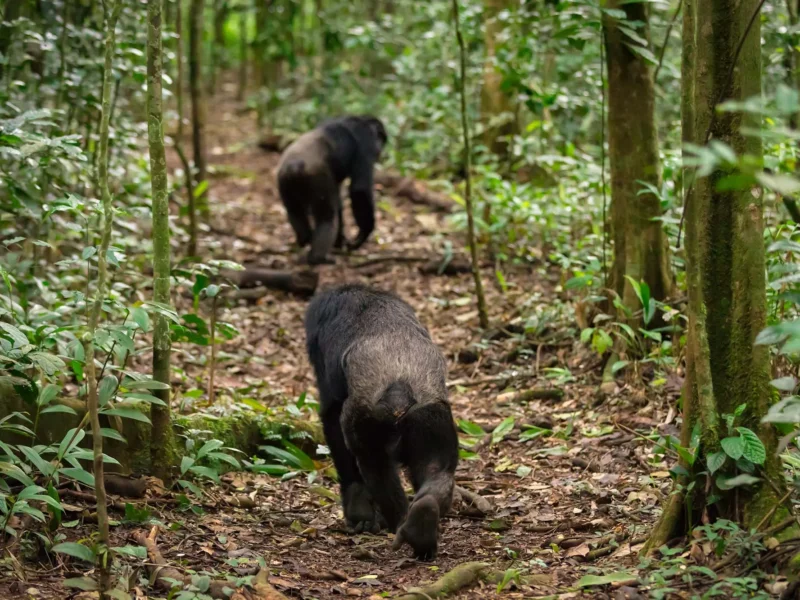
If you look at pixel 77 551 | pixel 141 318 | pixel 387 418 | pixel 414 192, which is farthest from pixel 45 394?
pixel 414 192

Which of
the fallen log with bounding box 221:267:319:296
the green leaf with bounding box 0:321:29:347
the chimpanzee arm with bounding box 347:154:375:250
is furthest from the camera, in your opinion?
the chimpanzee arm with bounding box 347:154:375:250

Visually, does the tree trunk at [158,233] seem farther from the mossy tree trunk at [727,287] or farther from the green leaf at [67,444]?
the mossy tree trunk at [727,287]

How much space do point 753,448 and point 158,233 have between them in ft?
10.1

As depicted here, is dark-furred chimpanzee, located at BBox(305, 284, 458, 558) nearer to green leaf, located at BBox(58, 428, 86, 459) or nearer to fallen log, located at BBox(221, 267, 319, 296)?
green leaf, located at BBox(58, 428, 86, 459)

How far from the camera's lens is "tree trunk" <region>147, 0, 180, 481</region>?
4547 millimetres

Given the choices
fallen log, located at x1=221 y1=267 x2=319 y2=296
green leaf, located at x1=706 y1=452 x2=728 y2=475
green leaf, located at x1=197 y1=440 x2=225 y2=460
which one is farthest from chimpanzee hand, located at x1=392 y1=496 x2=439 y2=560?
fallen log, located at x1=221 y1=267 x2=319 y2=296

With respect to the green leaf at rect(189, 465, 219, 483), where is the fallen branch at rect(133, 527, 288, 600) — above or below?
below

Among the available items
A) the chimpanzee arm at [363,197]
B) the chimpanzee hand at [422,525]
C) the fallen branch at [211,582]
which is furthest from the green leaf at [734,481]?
the chimpanzee arm at [363,197]

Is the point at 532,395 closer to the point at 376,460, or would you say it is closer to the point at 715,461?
the point at 376,460

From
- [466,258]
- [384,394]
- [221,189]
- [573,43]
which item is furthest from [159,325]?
[221,189]

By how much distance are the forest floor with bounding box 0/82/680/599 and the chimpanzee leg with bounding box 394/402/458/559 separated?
285 mm

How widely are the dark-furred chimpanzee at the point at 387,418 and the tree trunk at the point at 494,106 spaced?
7.43 meters

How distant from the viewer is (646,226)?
665cm

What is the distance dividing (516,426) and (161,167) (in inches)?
126
